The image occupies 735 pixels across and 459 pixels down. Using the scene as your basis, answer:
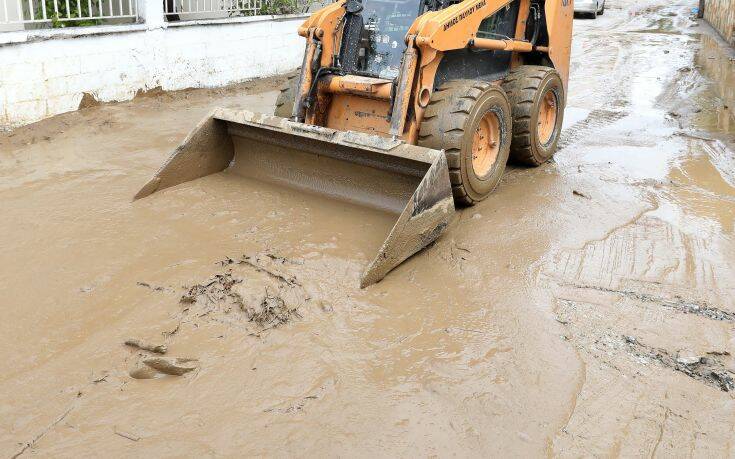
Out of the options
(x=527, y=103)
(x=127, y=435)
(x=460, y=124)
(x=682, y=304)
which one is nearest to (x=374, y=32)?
(x=460, y=124)

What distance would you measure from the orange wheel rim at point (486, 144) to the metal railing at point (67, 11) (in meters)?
5.39

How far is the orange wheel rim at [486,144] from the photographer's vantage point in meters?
5.68

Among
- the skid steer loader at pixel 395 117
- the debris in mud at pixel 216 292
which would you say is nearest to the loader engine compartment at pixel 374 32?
the skid steer loader at pixel 395 117

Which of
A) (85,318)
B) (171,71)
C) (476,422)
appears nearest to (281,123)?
(85,318)

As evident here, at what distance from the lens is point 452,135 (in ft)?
16.9

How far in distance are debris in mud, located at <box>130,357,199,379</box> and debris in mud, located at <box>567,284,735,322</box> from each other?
2.63 meters

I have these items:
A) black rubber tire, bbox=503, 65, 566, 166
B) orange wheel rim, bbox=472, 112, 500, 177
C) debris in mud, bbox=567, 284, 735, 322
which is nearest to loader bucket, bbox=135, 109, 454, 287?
orange wheel rim, bbox=472, 112, 500, 177

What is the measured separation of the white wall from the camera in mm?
7648

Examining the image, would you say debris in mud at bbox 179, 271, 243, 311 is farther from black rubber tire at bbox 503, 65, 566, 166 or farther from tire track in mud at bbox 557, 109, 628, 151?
tire track in mud at bbox 557, 109, 628, 151

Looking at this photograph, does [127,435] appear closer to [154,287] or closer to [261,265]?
[154,287]

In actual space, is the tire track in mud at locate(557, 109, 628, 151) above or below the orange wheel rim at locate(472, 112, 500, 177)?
below

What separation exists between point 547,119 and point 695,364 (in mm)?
4072

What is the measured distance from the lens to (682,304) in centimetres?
423

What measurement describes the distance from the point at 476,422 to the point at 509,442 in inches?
7.3
